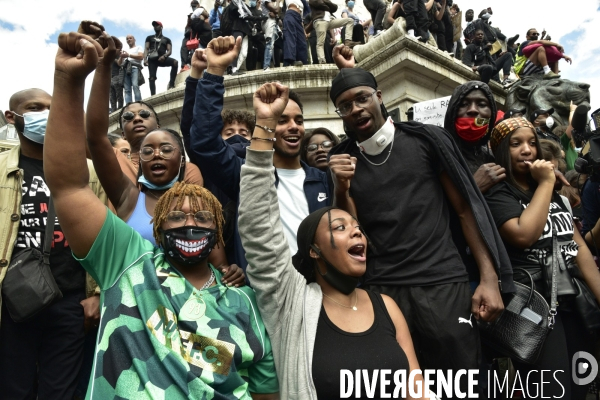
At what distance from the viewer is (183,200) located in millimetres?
2408

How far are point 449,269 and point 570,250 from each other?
3.28ft

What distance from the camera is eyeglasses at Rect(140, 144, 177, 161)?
289 centimetres

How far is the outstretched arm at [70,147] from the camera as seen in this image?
1990 mm

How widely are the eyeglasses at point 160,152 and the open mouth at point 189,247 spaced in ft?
2.56

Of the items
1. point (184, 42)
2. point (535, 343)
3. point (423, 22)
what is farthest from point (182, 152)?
point (184, 42)

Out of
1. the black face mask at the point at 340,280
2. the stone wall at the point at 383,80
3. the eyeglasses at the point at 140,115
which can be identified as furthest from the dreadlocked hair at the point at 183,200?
the stone wall at the point at 383,80

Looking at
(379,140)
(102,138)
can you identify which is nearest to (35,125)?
(102,138)

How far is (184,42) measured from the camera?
12.8 metres

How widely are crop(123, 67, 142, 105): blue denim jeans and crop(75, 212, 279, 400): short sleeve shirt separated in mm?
10220

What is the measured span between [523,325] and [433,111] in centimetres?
353

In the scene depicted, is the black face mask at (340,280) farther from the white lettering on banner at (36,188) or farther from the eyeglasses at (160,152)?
the white lettering on banner at (36,188)

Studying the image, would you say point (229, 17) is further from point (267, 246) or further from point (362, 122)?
point (267, 246)

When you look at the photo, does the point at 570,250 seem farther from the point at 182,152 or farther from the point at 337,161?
the point at 182,152

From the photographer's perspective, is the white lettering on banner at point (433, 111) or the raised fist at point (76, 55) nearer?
the raised fist at point (76, 55)
